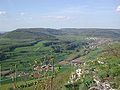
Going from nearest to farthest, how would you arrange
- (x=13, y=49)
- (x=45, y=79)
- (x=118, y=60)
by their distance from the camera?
(x=45, y=79), (x=118, y=60), (x=13, y=49)

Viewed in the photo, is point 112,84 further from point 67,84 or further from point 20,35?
point 20,35

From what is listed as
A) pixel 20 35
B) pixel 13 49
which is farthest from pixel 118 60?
pixel 20 35

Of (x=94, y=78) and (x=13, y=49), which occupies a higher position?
(x=94, y=78)


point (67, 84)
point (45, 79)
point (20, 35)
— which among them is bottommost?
point (20, 35)

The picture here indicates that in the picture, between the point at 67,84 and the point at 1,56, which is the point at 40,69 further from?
the point at 1,56

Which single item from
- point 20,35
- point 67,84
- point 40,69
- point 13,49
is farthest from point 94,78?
point 20,35

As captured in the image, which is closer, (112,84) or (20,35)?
(112,84)

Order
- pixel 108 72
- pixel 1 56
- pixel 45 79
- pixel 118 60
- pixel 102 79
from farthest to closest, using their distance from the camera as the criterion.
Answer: pixel 1 56, pixel 118 60, pixel 108 72, pixel 102 79, pixel 45 79

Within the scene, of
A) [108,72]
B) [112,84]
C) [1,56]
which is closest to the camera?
[112,84]

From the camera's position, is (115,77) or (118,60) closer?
(115,77)
